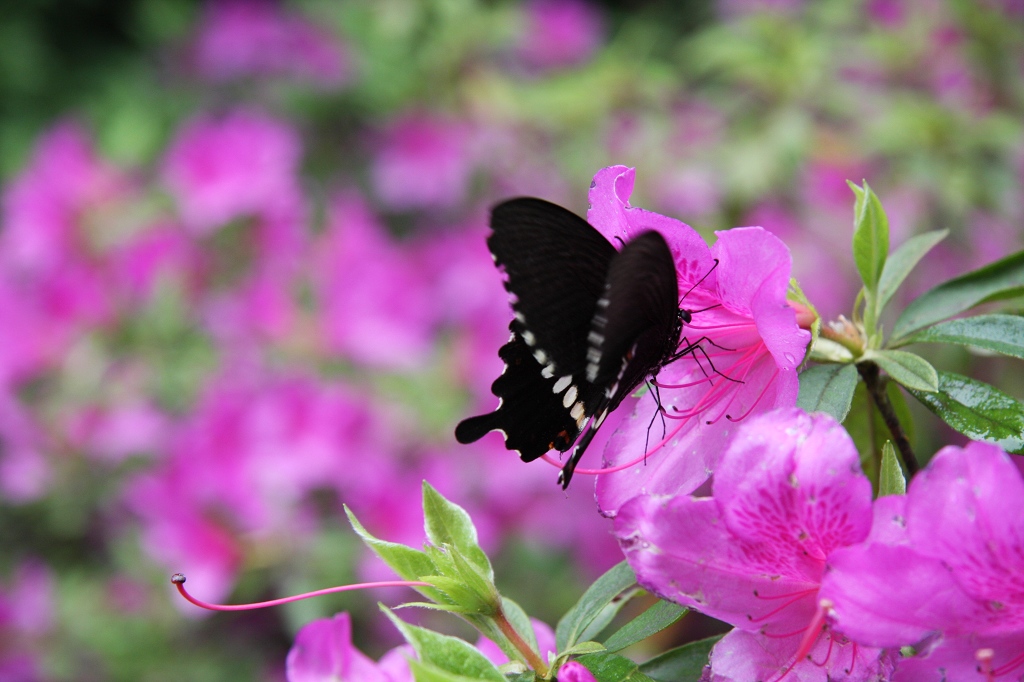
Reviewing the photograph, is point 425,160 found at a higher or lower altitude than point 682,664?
higher

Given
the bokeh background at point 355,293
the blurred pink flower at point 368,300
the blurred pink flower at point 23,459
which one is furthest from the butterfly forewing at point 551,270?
the blurred pink flower at point 23,459

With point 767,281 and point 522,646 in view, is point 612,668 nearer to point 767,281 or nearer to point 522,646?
point 522,646

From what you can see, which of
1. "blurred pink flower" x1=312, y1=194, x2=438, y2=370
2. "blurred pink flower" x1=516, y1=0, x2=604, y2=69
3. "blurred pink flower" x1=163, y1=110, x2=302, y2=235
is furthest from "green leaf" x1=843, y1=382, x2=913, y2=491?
"blurred pink flower" x1=516, y1=0, x2=604, y2=69

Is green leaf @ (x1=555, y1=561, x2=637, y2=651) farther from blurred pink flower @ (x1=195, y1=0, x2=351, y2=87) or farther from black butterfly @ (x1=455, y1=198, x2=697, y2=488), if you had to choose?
blurred pink flower @ (x1=195, y1=0, x2=351, y2=87)

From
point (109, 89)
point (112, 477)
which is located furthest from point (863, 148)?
point (109, 89)

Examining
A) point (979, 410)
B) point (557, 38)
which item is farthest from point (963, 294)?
point (557, 38)

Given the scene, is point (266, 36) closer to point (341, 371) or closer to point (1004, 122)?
point (341, 371)

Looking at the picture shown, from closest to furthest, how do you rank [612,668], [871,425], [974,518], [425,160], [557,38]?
[974,518] → [612,668] → [871,425] → [425,160] → [557,38]
